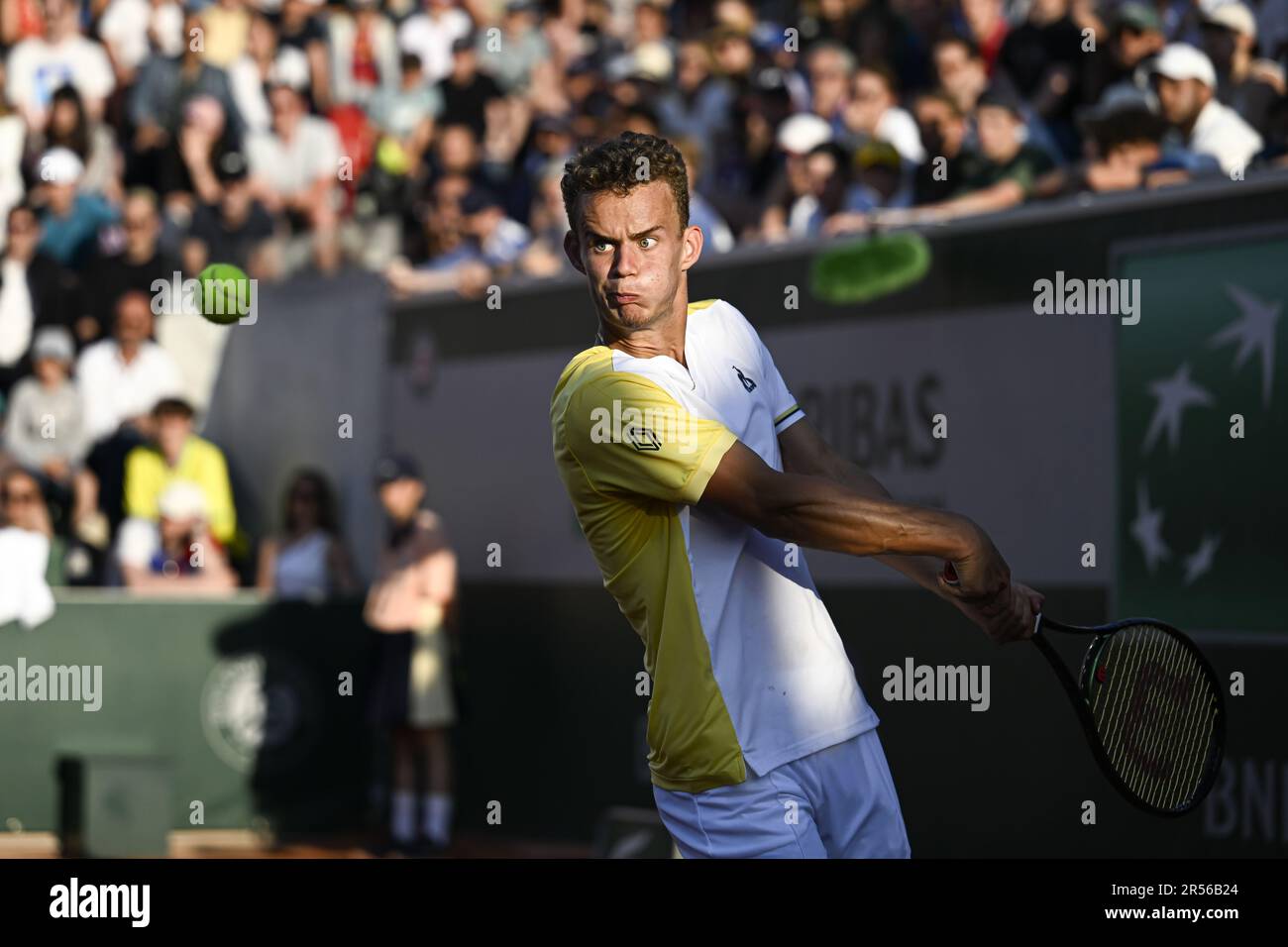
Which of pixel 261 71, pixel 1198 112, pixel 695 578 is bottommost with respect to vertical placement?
pixel 695 578

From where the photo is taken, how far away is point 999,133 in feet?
27.9

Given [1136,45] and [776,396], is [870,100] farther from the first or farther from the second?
[776,396]

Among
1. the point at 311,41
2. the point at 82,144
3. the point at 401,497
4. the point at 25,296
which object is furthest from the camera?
the point at 311,41

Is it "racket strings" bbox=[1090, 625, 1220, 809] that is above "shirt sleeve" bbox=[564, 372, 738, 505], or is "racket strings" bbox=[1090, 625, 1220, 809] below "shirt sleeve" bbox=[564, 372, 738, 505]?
below

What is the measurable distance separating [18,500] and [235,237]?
2.46 meters

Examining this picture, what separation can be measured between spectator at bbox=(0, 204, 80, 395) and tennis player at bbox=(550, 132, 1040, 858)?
29.0ft

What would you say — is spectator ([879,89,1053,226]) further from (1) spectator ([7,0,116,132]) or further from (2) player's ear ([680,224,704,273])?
(1) spectator ([7,0,116,132])

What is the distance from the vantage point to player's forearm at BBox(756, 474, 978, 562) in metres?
3.80

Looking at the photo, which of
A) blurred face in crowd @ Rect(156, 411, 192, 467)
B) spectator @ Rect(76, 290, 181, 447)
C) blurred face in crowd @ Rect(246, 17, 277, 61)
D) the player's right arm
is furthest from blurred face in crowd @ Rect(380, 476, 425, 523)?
the player's right arm

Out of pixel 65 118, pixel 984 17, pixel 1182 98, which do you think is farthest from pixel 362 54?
pixel 1182 98

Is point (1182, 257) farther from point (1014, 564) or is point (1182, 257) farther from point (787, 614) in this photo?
point (787, 614)

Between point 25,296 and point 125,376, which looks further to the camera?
point 25,296

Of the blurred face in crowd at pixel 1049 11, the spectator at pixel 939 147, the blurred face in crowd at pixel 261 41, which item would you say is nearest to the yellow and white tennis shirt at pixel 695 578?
the spectator at pixel 939 147
